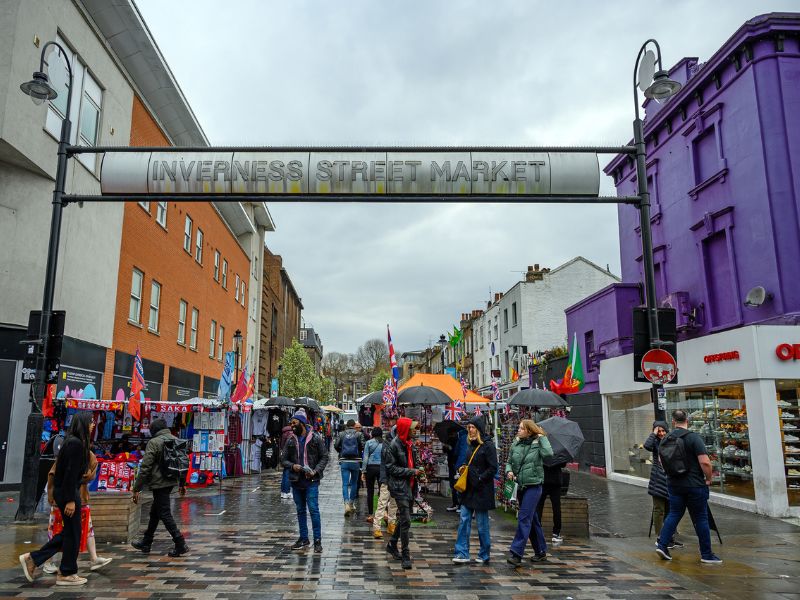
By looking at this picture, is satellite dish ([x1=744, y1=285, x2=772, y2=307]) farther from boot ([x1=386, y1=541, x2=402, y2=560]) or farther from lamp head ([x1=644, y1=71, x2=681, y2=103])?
boot ([x1=386, y1=541, x2=402, y2=560])

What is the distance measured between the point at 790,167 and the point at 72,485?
47.5 feet

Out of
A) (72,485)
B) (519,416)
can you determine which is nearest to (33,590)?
(72,485)

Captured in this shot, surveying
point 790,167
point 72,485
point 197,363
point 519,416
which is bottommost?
point 72,485

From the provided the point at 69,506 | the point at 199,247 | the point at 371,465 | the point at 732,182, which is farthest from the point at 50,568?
the point at 199,247

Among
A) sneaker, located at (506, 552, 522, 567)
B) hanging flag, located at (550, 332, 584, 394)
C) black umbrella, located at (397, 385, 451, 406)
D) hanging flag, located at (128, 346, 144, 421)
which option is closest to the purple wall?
hanging flag, located at (550, 332, 584, 394)

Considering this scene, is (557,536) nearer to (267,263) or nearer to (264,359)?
(264,359)

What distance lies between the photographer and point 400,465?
777 cm

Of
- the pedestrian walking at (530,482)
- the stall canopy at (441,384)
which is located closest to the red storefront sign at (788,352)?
the stall canopy at (441,384)

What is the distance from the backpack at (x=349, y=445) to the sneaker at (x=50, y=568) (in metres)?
5.76

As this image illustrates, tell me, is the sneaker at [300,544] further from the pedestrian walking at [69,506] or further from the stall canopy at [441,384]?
the stall canopy at [441,384]

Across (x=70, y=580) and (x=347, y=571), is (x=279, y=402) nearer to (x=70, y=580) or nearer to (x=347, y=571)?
(x=347, y=571)

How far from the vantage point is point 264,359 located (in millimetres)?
46906

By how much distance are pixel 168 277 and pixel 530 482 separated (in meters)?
19.8

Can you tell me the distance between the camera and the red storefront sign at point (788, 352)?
39.8ft
